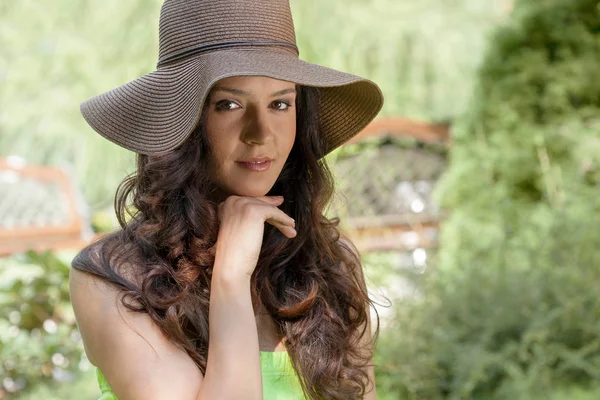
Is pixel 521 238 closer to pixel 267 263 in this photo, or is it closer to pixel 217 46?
pixel 267 263

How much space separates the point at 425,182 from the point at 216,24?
4635 millimetres

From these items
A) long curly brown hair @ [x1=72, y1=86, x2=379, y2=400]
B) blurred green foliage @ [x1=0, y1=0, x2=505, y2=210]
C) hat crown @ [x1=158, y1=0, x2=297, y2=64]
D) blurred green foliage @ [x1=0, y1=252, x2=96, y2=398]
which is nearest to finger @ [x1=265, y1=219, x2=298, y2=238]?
long curly brown hair @ [x1=72, y1=86, x2=379, y2=400]

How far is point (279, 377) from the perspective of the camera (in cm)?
186

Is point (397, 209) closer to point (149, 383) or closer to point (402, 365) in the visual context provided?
point (402, 365)

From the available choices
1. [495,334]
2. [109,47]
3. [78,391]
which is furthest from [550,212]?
[109,47]

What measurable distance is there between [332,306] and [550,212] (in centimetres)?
269

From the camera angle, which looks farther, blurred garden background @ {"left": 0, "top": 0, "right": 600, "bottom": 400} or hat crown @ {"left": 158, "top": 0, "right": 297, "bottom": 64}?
blurred garden background @ {"left": 0, "top": 0, "right": 600, "bottom": 400}

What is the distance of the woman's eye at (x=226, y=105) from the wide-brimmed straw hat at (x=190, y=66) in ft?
0.26

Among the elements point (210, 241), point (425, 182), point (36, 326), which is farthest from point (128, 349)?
point (425, 182)

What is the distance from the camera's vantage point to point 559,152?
484 centimetres

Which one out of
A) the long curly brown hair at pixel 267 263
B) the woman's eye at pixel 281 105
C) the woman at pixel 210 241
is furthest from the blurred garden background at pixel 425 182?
the woman's eye at pixel 281 105

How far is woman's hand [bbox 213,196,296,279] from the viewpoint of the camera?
5.54 ft

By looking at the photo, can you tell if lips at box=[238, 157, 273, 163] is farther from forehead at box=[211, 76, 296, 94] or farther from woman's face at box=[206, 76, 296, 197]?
forehead at box=[211, 76, 296, 94]

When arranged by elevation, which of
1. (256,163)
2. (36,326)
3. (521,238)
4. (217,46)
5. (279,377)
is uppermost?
(217,46)
